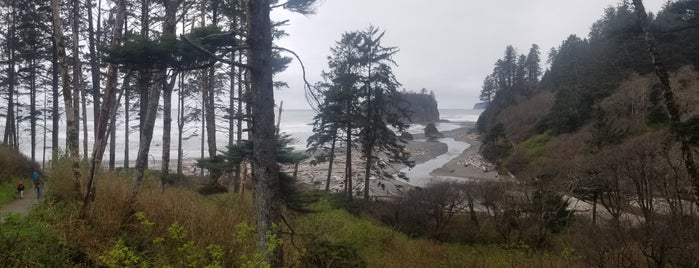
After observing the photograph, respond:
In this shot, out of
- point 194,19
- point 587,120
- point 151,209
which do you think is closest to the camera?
point 151,209

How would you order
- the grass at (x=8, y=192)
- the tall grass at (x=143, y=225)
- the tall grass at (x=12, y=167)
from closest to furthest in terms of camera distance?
the tall grass at (x=143, y=225) < the grass at (x=8, y=192) < the tall grass at (x=12, y=167)

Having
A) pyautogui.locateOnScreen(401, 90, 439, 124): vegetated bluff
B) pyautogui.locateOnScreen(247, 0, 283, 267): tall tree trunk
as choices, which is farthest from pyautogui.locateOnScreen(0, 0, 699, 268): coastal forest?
pyautogui.locateOnScreen(401, 90, 439, 124): vegetated bluff

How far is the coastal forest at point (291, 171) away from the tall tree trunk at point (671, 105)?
5 centimetres

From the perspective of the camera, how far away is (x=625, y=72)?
37281 mm

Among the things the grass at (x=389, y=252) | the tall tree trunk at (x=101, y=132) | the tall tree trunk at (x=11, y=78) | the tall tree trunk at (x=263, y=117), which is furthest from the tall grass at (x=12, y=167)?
the tall tree trunk at (x=263, y=117)

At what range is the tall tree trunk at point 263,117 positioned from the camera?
191 inches

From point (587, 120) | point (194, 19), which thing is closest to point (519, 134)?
point (587, 120)

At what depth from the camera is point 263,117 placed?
4898mm

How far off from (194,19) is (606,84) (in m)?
37.7

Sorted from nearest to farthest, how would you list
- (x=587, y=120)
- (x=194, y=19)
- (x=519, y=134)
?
(x=194, y=19) → (x=587, y=120) → (x=519, y=134)

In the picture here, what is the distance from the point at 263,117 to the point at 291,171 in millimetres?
16773

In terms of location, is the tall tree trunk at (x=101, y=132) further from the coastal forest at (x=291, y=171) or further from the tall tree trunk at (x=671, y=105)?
the tall tree trunk at (x=671, y=105)

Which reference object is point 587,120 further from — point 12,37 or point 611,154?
point 12,37

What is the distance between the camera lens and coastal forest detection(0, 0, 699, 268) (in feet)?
16.2
